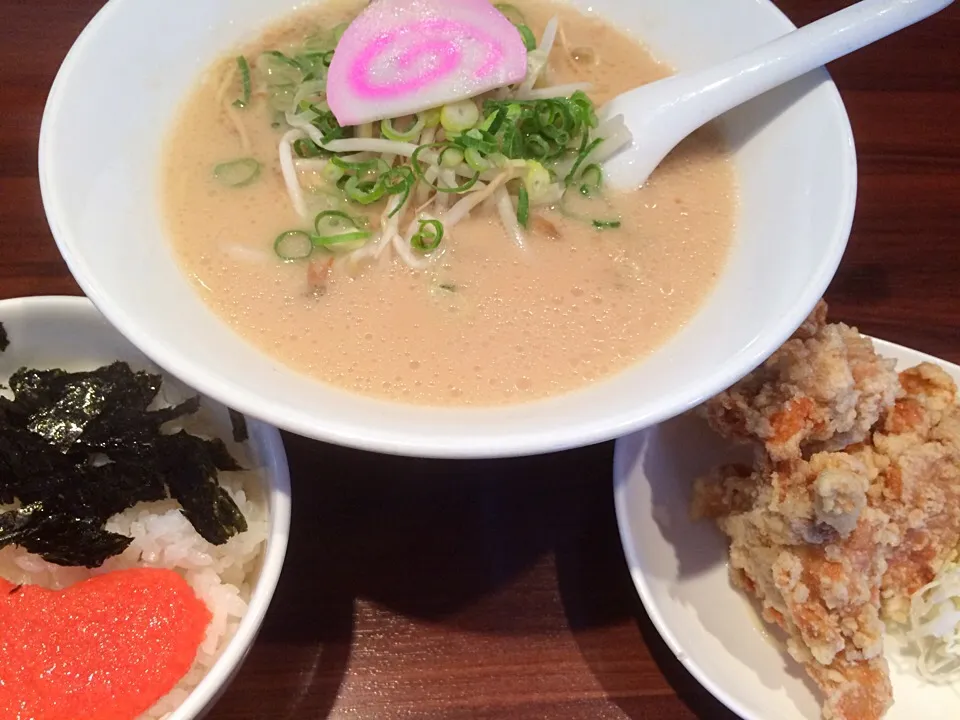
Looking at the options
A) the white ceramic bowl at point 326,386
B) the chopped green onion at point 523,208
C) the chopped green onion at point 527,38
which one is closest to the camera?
the white ceramic bowl at point 326,386

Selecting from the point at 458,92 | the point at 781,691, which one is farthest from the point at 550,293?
the point at 781,691

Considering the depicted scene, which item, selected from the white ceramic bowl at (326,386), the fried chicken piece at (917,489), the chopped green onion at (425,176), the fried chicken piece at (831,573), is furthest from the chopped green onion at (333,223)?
the fried chicken piece at (917,489)

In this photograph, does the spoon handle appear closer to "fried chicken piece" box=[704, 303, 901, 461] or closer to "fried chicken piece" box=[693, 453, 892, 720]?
"fried chicken piece" box=[704, 303, 901, 461]

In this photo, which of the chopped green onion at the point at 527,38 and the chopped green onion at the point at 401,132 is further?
the chopped green onion at the point at 527,38

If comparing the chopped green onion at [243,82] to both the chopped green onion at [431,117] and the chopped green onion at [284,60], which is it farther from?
the chopped green onion at [431,117]

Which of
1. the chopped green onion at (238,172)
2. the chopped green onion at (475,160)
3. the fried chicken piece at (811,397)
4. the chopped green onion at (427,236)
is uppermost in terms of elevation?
the chopped green onion at (475,160)

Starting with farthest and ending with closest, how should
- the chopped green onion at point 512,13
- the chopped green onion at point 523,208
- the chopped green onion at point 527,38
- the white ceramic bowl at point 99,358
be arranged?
1. the chopped green onion at point 512,13
2. the chopped green onion at point 527,38
3. the chopped green onion at point 523,208
4. the white ceramic bowl at point 99,358
